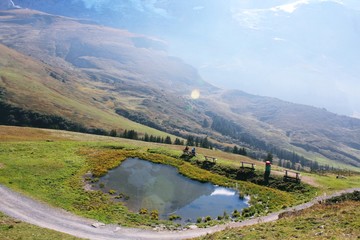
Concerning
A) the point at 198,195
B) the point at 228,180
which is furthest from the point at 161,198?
the point at 228,180

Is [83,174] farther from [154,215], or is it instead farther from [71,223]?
[71,223]

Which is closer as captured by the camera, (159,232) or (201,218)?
(159,232)

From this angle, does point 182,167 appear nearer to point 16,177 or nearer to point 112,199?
point 112,199

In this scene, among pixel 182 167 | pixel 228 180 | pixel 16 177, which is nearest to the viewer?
pixel 16 177

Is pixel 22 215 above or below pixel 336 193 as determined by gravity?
below

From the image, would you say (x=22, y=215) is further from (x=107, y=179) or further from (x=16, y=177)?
(x=107, y=179)

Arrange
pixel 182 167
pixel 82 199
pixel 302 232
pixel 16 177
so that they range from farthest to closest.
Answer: pixel 182 167 < pixel 16 177 < pixel 82 199 < pixel 302 232
